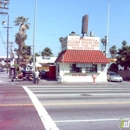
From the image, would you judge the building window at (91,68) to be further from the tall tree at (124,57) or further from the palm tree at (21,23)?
the palm tree at (21,23)

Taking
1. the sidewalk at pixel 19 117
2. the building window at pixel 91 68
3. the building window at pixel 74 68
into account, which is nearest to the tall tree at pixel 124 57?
the building window at pixel 91 68

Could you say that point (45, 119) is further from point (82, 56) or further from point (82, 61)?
point (82, 56)

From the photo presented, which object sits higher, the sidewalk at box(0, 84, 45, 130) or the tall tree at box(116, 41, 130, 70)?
the tall tree at box(116, 41, 130, 70)

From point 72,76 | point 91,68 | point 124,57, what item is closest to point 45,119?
point 72,76

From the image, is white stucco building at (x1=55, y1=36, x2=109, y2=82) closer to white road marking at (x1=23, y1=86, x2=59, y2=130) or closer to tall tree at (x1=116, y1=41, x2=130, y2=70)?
tall tree at (x1=116, y1=41, x2=130, y2=70)

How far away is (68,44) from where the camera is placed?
30.4 metres

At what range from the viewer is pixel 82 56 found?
30.1m

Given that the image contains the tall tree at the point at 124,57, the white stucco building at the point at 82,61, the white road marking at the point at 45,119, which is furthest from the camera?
the tall tree at the point at 124,57

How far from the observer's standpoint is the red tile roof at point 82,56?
29453 mm

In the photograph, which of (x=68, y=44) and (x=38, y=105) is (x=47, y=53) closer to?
(x=68, y=44)

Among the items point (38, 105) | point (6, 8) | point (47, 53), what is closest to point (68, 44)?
point (6, 8)

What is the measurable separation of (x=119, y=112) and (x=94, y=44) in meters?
22.0

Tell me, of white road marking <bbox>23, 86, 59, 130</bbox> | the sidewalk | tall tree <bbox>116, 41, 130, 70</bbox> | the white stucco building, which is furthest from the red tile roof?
white road marking <bbox>23, 86, 59, 130</bbox>

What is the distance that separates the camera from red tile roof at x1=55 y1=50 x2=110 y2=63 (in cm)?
2945
